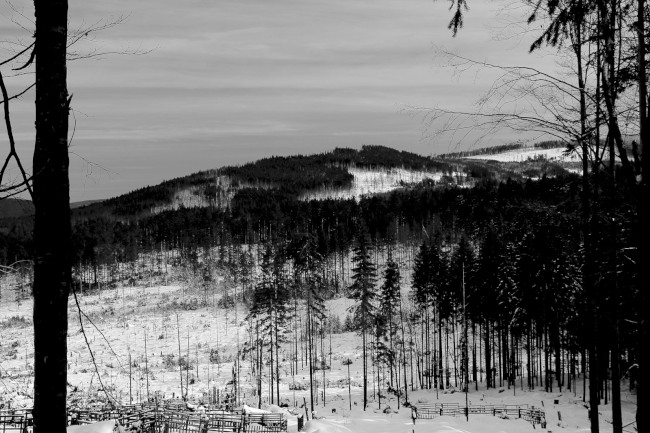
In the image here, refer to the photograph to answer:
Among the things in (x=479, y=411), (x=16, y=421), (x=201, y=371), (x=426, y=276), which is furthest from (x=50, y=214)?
(x=201, y=371)

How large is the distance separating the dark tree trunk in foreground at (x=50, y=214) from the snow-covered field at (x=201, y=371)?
239 cm

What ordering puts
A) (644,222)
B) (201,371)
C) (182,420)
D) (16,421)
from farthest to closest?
(201,371) → (182,420) → (16,421) → (644,222)

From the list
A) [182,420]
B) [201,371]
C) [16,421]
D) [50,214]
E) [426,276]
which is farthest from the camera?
[201,371]

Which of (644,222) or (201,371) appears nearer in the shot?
(644,222)

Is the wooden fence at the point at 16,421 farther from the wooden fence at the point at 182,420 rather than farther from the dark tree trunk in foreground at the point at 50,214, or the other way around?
the dark tree trunk in foreground at the point at 50,214

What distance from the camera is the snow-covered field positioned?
85.8 ft

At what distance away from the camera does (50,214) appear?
3898 millimetres

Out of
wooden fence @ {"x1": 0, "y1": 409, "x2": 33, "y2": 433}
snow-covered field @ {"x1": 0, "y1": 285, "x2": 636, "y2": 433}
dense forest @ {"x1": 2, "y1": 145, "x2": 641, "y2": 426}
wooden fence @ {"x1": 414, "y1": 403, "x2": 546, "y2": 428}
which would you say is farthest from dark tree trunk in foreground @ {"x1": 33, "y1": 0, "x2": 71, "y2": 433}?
wooden fence @ {"x1": 414, "y1": 403, "x2": 546, "y2": 428}

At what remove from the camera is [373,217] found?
127875 mm

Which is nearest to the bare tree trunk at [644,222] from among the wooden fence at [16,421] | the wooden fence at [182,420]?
the wooden fence at [182,420]

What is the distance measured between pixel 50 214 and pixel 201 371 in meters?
51.0

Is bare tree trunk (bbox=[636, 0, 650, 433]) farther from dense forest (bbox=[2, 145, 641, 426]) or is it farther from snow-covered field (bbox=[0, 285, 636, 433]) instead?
snow-covered field (bbox=[0, 285, 636, 433])

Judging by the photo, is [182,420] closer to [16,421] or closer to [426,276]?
[16,421]

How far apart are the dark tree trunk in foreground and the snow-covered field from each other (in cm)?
239
